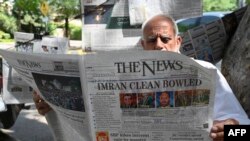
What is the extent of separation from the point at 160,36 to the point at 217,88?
1.15 feet

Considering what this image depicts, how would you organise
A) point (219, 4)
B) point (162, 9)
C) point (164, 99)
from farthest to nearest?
point (219, 4) < point (162, 9) < point (164, 99)

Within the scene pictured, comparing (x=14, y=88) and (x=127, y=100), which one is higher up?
(x=127, y=100)

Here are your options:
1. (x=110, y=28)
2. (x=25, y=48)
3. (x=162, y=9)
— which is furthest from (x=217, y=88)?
(x=25, y=48)

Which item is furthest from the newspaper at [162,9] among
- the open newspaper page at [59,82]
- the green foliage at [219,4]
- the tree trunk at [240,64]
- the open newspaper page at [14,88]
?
the green foliage at [219,4]

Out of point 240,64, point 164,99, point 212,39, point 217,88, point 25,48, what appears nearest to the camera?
point 164,99

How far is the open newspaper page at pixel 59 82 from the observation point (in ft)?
5.82

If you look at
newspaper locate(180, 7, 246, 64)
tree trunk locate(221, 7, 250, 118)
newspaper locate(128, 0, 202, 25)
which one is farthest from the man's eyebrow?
newspaper locate(128, 0, 202, 25)

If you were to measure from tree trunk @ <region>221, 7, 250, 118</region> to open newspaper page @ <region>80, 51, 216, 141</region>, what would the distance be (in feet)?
1.70

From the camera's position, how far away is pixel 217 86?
1986 millimetres

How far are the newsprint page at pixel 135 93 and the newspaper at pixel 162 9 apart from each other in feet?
4.85

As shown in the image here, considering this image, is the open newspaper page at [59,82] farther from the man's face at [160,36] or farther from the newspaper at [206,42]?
the newspaper at [206,42]

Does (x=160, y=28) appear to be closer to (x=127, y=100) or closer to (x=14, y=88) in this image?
(x=127, y=100)

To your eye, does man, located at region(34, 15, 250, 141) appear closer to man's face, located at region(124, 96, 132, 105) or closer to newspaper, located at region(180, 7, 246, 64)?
man's face, located at region(124, 96, 132, 105)

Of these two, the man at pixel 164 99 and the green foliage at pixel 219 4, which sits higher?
the man at pixel 164 99
